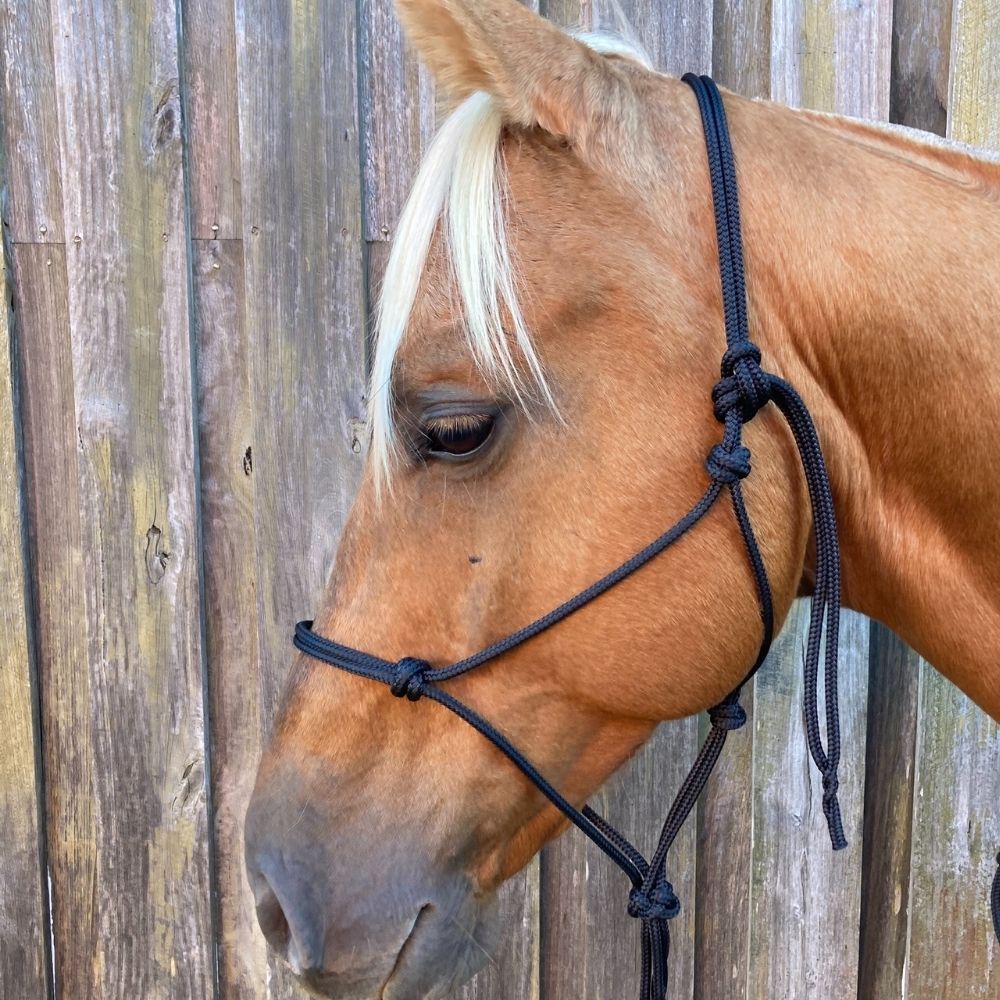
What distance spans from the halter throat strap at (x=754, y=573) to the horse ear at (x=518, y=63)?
0.14 metres

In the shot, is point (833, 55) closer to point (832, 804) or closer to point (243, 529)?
point (832, 804)

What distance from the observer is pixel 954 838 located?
1732 mm

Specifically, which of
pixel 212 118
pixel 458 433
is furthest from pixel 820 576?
pixel 212 118

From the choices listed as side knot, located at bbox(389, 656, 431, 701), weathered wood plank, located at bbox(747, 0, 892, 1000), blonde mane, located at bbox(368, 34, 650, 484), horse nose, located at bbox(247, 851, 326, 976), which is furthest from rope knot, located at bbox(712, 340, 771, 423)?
weathered wood plank, located at bbox(747, 0, 892, 1000)

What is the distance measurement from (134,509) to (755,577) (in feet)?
4.18

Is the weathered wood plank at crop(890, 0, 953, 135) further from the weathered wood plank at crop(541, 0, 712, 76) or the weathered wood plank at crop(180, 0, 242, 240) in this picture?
the weathered wood plank at crop(180, 0, 242, 240)

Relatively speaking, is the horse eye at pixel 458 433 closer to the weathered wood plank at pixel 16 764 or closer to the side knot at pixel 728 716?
the side knot at pixel 728 716

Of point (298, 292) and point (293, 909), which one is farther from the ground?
point (298, 292)

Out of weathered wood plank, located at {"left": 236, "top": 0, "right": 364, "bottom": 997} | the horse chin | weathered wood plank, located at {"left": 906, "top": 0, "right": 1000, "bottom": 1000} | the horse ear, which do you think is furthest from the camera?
weathered wood plank, located at {"left": 906, "top": 0, "right": 1000, "bottom": 1000}

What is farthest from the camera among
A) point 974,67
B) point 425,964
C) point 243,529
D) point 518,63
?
point 243,529

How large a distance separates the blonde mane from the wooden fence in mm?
696

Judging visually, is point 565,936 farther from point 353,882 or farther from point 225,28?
point 225,28

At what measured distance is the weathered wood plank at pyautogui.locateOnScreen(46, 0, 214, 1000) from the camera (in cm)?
159

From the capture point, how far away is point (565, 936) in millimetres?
1750
